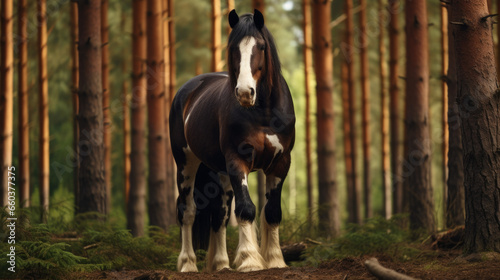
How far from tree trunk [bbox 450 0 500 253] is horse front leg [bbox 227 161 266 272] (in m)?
2.40

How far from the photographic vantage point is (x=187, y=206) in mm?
7871

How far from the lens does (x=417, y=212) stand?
10.6 meters

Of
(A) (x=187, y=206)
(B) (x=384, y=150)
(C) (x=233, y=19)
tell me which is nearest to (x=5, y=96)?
(A) (x=187, y=206)

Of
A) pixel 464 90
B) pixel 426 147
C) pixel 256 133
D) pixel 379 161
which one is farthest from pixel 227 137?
pixel 379 161

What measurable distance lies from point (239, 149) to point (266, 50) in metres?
1.20

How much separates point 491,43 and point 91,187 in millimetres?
7473

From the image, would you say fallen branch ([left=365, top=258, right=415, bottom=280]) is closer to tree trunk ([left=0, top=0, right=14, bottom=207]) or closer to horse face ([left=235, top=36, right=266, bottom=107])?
horse face ([left=235, top=36, right=266, bottom=107])

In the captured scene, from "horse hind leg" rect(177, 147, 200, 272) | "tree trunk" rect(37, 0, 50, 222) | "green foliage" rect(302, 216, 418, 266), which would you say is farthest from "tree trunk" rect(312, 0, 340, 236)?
"tree trunk" rect(37, 0, 50, 222)

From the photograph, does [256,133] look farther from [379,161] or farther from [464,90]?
[379,161]

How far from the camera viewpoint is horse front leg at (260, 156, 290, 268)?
6613 mm

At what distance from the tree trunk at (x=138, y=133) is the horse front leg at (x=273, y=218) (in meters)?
7.21

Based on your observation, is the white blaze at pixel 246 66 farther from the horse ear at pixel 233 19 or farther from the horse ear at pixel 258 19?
the horse ear at pixel 233 19

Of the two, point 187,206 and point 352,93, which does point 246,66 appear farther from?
point 352,93

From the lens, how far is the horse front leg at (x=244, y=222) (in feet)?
20.1
